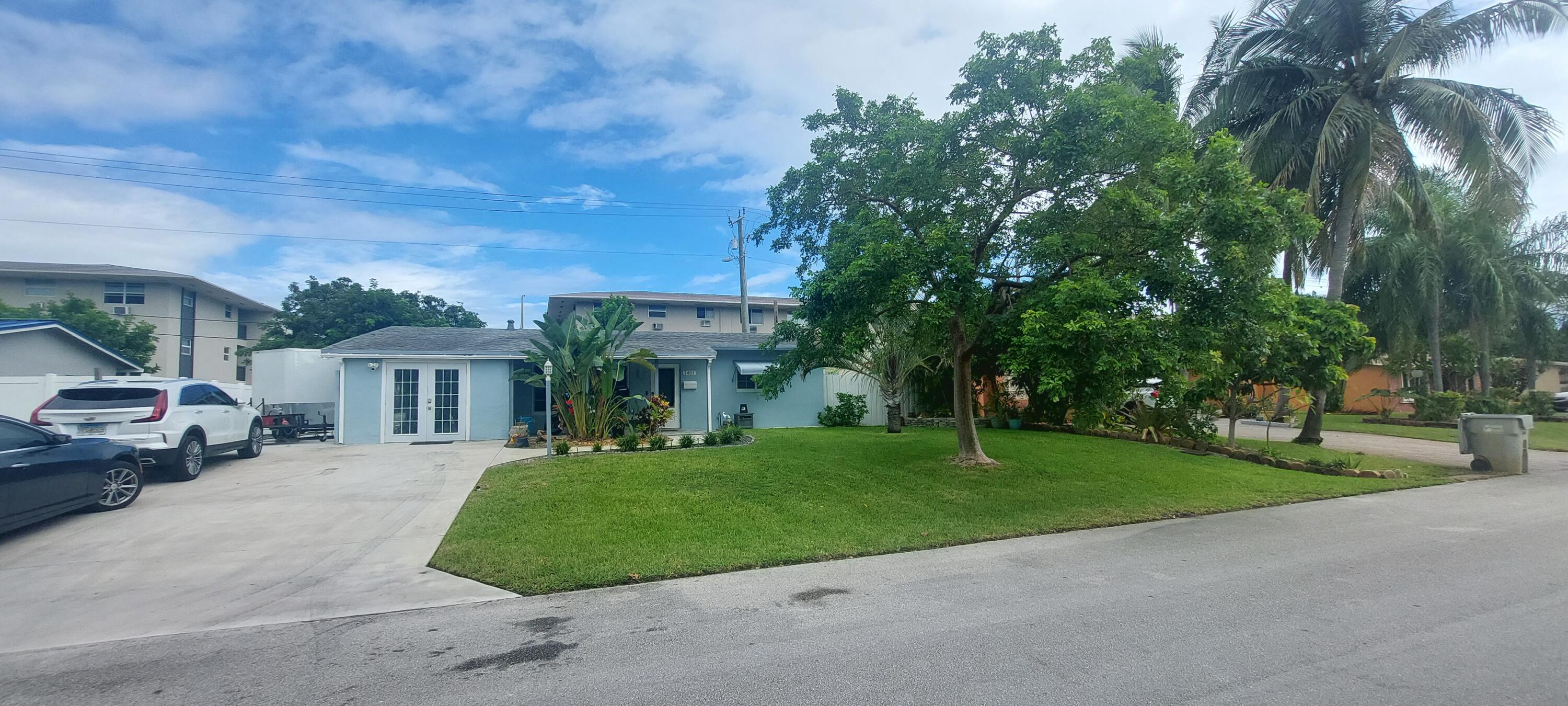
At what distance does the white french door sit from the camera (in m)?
16.2

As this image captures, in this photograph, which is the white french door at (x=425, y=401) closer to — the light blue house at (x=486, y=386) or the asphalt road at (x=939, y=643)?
the light blue house at (x=486, y=386)

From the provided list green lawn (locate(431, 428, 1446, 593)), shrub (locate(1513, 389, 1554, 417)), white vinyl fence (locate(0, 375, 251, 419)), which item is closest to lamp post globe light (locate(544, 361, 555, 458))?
green lawn (locate(431, 428, 1446, 593))

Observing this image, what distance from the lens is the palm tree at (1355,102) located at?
13.9 m

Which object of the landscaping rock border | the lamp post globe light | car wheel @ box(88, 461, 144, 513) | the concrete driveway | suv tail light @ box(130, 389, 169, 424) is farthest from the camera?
the lamp post globe light

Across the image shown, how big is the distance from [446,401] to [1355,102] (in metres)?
21.0

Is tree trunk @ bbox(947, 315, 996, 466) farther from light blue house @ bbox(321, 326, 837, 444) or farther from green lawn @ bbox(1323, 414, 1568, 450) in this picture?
green lawn @ bbox(1323, 414, 1568, 450)

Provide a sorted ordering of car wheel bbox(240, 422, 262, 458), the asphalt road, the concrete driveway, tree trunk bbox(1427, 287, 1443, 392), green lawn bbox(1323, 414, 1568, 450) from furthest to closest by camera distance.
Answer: tree trunk bbox(1427, 287, 1443, 392) → green lawn bbox(1323, 414, 1568, 450) → car wheel bbox(240, 422, 262, 458) → the concrete driveway → the asphalt road

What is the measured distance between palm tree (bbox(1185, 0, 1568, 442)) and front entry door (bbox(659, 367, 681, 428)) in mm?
14022

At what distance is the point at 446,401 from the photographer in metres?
16.8

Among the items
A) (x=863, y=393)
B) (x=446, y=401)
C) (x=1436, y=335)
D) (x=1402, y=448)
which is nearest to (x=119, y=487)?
(x=446, y=401)

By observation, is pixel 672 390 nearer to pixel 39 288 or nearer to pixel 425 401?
pixel 425 401

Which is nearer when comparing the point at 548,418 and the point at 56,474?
the point at 56,474

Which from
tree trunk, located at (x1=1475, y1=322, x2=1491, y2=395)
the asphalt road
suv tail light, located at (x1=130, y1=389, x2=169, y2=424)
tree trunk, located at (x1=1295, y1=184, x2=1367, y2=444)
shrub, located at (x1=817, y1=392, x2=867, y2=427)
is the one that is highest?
tree trunk, located at (x1=1295, y1=184, x2=1367, y2=444)

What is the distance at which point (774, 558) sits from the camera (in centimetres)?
665
